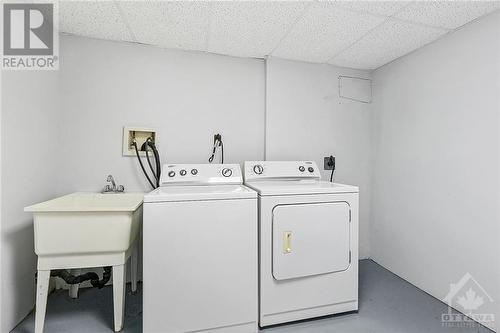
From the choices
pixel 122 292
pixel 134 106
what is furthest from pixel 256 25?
pixel 122 292

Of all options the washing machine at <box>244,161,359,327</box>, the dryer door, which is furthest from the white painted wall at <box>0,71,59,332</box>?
the dryer door

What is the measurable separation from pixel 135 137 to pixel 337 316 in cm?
206

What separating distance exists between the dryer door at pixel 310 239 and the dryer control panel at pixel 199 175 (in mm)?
545

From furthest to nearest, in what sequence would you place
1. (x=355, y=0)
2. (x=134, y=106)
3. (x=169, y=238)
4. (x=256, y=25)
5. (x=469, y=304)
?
(x=134, y=106) < (x=256, y=25) < (x=469, y=304) < (x=355, y=0) < (x=169, y=238)

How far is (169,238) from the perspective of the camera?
1334mm

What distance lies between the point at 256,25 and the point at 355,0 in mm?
661

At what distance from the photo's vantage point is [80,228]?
1.29 metres

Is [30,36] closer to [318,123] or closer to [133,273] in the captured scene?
[133,273]

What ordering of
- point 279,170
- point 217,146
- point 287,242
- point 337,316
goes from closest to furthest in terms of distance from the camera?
point 287,242, point 337,316, point 279,170, point 217,146

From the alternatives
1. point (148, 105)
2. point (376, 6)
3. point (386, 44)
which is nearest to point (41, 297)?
point (148, 105)

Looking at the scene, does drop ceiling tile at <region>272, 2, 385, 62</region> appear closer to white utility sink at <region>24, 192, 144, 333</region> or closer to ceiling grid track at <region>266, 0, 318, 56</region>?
ceiling grid track at <region>266, 0, 318, 56</region>

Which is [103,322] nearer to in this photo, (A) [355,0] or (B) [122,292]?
(B) [122,292]

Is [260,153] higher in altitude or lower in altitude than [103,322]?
higher

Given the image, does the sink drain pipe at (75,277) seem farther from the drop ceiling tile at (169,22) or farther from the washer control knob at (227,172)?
the drop ceiling tile at (169,22)
